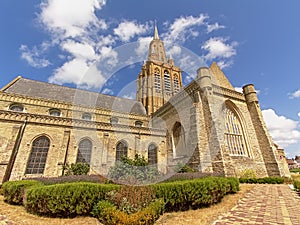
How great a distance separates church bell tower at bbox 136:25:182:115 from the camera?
90.9 feet

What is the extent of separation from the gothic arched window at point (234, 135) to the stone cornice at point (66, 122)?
7.48 metres

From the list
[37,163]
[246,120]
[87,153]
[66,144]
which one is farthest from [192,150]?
[37,163]

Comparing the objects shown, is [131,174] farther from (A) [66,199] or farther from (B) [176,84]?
(B) [176,84]

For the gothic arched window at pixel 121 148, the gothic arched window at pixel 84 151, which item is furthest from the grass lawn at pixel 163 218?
the gothic arched window at pixel 121 148

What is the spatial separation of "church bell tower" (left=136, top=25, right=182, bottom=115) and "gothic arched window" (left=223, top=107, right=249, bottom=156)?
522 inches

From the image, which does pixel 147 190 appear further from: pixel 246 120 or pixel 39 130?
pixel 246 120

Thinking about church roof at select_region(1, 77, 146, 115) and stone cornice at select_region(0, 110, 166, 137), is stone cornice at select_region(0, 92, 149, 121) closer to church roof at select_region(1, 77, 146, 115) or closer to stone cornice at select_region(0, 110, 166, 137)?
church roof at select_region(1, 77, 146, 115)

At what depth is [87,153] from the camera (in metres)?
15.2

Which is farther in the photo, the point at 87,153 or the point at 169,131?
the point at 169,131

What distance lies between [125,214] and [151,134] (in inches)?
567

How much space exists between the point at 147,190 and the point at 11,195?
21.1ft

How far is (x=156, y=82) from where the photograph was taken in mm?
30375

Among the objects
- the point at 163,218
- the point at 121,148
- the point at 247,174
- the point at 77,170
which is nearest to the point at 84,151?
the point at 77,170

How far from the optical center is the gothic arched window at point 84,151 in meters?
14.7
